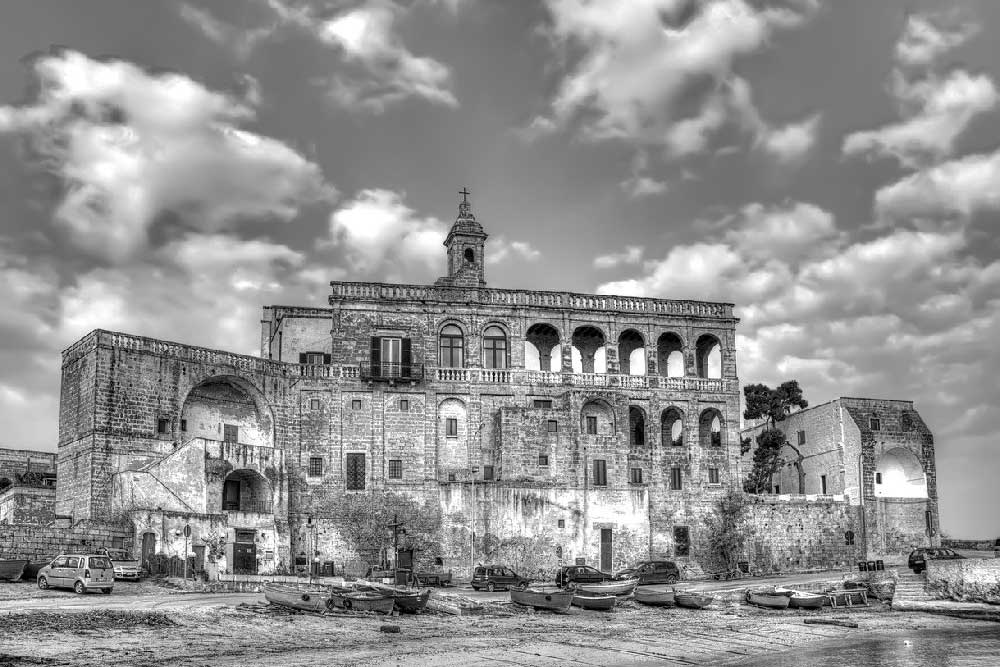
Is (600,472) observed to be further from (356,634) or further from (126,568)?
(356,634)

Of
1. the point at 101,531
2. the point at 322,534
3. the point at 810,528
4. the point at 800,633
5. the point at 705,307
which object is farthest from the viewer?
the point at 705,307

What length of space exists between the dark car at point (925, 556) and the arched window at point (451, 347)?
25714mm

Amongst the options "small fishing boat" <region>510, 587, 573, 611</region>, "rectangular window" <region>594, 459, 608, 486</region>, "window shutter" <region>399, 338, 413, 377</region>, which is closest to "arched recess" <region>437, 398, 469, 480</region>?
Result: "window shutter" <region>399, 338, 413, 377</region>

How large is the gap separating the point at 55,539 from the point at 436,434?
21733 mm

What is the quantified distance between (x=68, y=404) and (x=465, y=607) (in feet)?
81.1

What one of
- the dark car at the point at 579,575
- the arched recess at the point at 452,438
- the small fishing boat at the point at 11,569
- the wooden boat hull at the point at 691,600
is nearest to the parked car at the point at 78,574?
the small fishing boat at the point at 11,569

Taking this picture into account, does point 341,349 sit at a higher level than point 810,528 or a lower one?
higher

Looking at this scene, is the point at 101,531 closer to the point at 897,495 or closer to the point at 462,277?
the point at 462,277

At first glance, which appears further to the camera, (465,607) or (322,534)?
(322,534)

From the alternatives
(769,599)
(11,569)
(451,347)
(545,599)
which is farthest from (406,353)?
(11,569)

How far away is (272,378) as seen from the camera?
2457 inches

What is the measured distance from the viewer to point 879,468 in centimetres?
6856

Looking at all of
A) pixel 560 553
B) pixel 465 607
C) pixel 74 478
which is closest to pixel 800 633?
pixel 465 607

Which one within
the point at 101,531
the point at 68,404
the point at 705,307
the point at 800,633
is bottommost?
the point at 800,633
